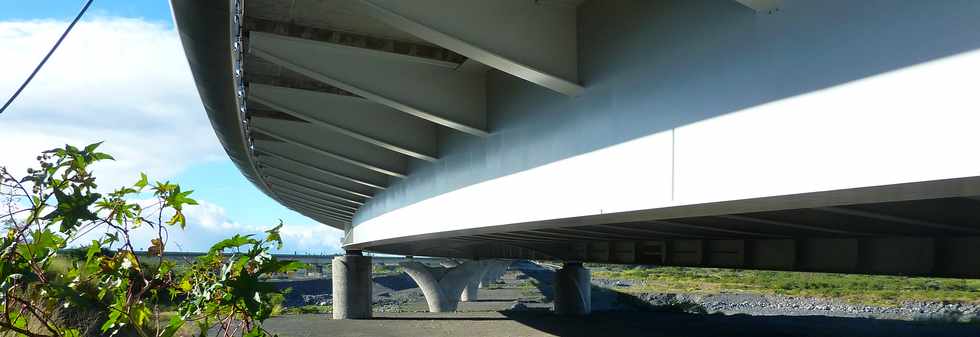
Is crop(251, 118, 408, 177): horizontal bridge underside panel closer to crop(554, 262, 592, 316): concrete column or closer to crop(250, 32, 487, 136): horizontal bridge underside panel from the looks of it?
crop(250, 32, 487, 136): horizontal bridge underside panel

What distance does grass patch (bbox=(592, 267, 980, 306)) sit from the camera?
255ft

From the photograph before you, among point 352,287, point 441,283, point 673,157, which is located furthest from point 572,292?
point 673,157

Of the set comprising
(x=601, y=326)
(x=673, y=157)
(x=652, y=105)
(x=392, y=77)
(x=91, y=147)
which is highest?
(x=392, y=77)

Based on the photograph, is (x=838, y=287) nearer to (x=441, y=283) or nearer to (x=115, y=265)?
(x=441, y=283)

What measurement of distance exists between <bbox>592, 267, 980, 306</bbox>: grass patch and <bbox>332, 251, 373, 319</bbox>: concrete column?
37.0m

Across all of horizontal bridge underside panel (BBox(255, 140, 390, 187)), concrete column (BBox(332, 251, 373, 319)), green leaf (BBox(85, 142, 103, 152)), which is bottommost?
concrete column (BBox(332, 251, 373, 319))

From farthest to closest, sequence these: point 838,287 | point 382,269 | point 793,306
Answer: point 382,269, point 838,287, point 793,306

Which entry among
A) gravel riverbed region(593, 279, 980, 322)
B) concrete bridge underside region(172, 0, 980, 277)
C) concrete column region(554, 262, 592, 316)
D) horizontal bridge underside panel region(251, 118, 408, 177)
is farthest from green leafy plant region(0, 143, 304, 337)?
gravel riverbed region(593, 279, 980, 322)

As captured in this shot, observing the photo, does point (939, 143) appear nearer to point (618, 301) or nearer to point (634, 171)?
point (634, 171)

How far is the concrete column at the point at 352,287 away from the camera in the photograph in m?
34.5

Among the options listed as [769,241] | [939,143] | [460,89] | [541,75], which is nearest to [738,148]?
[939,143]

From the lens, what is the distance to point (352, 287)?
1377 inches

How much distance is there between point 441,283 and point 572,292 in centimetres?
1964

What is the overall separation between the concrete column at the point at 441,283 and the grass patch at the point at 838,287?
59.5ft
